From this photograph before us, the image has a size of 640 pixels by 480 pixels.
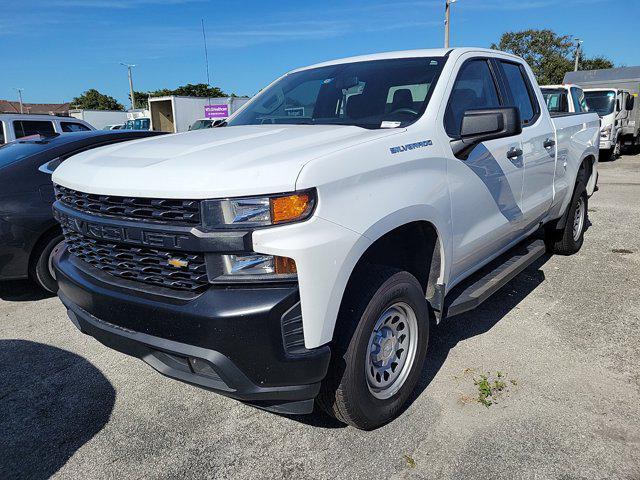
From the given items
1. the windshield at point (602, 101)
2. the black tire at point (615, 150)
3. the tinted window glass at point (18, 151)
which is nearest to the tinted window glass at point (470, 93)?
the tinted window glass at point (18, 151)

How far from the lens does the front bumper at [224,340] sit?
1.93 metres

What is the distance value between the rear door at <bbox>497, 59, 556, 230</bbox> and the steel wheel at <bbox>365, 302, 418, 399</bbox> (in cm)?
172

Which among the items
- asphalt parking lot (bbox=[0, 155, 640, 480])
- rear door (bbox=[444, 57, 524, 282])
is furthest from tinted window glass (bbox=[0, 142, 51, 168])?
rear door (bbox=[444, 57, 524, 282])

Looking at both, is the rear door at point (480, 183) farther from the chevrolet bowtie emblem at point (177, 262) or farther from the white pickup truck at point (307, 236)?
the chevrolet bowtie emblem at point (177, 262)

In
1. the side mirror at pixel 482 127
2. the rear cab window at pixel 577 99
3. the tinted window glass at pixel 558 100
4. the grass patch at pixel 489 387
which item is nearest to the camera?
the side mirror at pixel 482 127

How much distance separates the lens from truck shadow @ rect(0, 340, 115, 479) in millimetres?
2516

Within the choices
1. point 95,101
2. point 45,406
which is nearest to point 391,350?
point 45,406

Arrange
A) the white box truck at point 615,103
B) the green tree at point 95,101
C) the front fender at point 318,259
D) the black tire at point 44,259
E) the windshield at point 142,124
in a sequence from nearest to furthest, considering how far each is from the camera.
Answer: the front fender at point 318,259 → the black tire at point 44,259 → the white box truck at point 615,103 → the windshield at point 142,124 → the green tree at point 95,101

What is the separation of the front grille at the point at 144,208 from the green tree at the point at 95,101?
73.7 meters

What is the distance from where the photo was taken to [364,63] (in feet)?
11.7

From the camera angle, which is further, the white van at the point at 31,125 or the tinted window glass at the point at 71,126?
the tinted window glass at the point at 71,126

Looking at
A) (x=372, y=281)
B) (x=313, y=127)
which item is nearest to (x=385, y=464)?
(x=372, y=281)

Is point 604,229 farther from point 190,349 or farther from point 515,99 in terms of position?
point 190,349

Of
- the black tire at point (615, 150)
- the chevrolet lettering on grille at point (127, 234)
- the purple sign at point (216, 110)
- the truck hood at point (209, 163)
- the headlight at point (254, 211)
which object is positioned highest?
the purple sign at point (216, 110)
